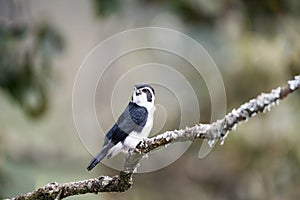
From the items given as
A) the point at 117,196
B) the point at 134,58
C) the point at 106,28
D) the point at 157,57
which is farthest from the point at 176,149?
the point at 106,28

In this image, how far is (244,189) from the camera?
9.55ft

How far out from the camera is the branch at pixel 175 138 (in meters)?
0.57

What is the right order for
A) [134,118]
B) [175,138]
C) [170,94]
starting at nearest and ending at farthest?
[175,138], [134,118], [170,94]

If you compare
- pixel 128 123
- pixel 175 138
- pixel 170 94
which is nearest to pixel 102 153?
pixel 128 123

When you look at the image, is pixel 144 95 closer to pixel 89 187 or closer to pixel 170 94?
pixel 89 187

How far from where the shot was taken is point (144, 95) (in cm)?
70

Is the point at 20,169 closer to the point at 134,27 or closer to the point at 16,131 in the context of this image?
the point at 16,131

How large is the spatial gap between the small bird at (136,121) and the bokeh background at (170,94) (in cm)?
120

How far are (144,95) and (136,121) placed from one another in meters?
0.03

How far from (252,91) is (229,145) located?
0.74 feet

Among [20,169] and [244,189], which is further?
[244,189]

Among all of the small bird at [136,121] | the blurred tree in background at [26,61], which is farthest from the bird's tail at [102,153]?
the blurred tree in background at [26,61]

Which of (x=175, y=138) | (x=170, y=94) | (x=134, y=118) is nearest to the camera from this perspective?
(x=175, y=138)

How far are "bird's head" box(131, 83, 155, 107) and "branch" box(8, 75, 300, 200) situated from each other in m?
0.05
